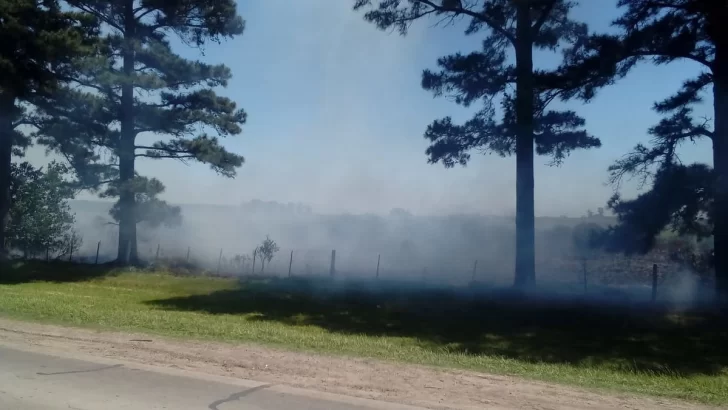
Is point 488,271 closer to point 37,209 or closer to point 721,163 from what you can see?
point 721,163

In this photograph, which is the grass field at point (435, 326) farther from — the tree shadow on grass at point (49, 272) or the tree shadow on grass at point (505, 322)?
the tree shadow on grass at point (49, 272)

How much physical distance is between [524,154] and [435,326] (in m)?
6.54

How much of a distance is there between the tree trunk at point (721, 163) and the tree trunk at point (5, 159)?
25.6 meters

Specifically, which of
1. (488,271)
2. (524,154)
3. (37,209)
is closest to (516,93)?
(524,154)

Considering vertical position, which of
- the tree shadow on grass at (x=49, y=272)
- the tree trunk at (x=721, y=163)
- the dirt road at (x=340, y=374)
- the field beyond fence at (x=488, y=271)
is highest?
the tree trunk at (x=721, y=163)

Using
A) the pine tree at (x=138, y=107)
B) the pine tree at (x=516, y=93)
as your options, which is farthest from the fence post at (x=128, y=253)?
the pine tree at (x=516, y=93)

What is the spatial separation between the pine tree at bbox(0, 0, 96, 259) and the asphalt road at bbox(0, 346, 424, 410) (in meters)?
17.5

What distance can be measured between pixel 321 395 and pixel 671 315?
1167 centimetres

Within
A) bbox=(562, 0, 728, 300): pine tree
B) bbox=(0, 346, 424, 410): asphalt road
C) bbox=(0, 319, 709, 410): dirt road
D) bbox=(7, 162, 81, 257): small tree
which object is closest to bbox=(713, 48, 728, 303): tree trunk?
bbox=(562, 0, 728, 300): pine tree

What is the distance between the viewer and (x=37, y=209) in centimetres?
2917

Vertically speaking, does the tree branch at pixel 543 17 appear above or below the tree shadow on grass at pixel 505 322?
above

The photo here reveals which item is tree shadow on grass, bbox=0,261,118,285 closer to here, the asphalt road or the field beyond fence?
the field beyond fence

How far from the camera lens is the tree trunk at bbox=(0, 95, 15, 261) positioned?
27.3m

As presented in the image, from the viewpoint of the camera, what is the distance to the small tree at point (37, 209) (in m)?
29.0
